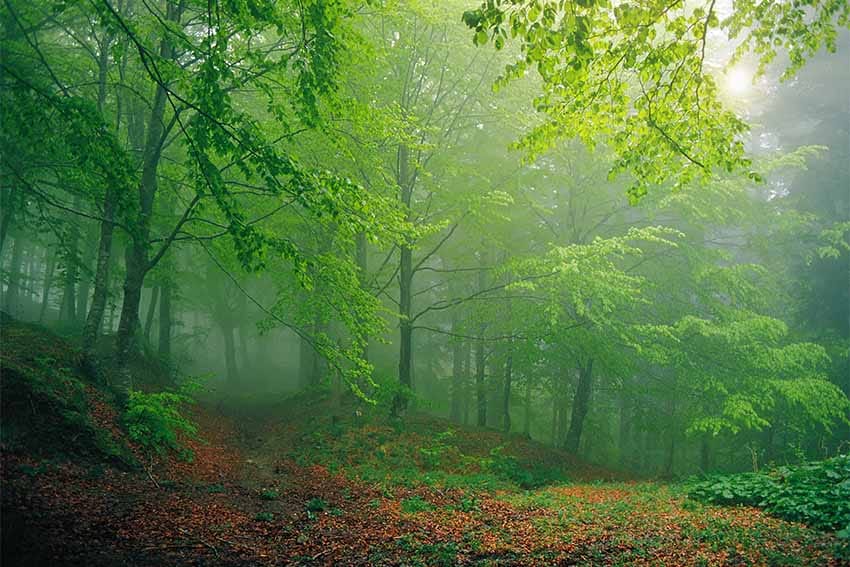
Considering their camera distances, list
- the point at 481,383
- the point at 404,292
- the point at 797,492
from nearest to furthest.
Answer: the point at 797,492 → the point at 404,292 → the point at 481,383

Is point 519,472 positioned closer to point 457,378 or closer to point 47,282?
point 457,378

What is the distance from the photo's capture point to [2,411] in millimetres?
6824

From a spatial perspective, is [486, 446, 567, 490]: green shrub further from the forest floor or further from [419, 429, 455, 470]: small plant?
[419, 429, 455, 470]: small plant

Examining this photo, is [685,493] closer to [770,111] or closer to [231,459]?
[231,459]

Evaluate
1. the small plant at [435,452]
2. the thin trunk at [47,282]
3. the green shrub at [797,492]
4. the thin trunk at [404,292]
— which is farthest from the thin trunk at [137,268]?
the thin trunk at [47,282]

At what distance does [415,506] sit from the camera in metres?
8.26

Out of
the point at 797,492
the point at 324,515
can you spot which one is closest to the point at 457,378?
the point at 324,515

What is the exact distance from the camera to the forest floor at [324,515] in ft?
17.5

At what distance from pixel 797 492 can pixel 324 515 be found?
7035 millimetres

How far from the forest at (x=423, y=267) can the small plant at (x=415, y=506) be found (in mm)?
70

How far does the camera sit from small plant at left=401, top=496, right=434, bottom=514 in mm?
8094

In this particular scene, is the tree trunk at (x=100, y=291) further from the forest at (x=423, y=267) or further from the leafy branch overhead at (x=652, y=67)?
the leafy branch overhead at (x=652, y=67)

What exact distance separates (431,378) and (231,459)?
51.7 ft

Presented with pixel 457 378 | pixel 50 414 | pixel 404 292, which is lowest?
pixel 50 414
